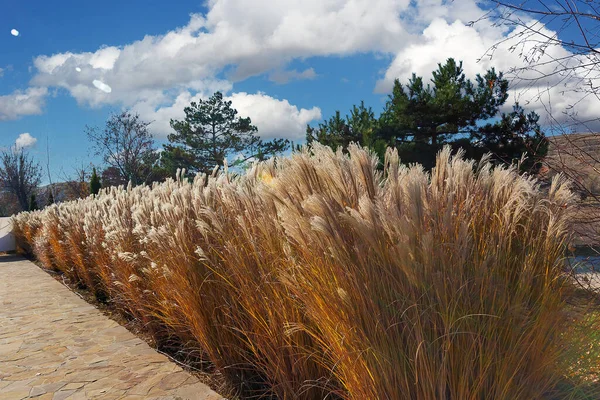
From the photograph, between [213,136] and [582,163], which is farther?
[213,136]

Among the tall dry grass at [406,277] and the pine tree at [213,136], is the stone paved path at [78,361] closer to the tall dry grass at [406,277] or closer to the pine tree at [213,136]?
the tall dry grass at [406,277]

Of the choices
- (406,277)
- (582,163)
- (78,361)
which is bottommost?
(78,361)

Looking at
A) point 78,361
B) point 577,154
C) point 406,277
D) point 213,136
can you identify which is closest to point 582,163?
point 577,154

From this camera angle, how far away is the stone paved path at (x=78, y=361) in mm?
3304

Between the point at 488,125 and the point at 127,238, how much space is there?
1269 cm

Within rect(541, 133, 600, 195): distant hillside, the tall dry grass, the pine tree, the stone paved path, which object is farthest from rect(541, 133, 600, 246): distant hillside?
the pine tree

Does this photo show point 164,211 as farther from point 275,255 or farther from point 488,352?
point 488,352

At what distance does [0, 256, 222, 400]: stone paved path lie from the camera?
3304 mm

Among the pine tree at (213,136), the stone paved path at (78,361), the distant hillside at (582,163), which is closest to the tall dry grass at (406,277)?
the stone paved path at (78,361)

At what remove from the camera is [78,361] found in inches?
159

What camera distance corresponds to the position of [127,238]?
493cm

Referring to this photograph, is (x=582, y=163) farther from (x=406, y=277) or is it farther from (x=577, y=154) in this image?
(x=406, y=277)

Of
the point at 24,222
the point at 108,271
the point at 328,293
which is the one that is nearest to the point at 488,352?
the point at 328,293

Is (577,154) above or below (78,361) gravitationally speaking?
above
